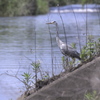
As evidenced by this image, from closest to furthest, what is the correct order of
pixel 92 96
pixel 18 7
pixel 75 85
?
pixel 92 96, pixel 75 85, pixel 18 7

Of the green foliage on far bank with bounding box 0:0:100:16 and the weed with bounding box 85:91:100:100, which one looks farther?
the green foliage on far bank with bounding box 0:0:100:16

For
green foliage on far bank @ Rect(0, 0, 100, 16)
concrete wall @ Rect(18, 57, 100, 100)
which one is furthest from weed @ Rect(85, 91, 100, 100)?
green foliage on far bank @ Rect(0, 0, 100, 16)

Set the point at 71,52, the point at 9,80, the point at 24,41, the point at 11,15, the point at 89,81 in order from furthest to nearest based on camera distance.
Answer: the point at 11,15 < the point at 24,41 < the point at 9,80 < the point at 71,52 < the point at 89,81

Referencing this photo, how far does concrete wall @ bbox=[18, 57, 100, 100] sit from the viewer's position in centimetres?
615

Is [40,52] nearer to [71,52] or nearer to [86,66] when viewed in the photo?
[71,52]

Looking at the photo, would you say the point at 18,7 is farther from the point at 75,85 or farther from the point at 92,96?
the point at 92,96

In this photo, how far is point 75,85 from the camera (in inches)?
243

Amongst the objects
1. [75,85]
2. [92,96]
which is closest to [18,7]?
[75,85]

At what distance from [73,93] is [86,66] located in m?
0.44

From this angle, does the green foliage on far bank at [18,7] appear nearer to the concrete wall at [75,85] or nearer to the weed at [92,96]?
the concrete wall at [75,85]

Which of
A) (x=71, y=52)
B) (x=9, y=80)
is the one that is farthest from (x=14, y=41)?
(x=71, y=52)

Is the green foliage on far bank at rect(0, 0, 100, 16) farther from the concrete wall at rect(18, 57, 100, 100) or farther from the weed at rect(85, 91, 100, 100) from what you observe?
the weed at rect(85, 91, 100, 100)

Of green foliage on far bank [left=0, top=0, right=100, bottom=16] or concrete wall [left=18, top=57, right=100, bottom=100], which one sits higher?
concrete wall [left=18, top=57, right=100, bottom=100]

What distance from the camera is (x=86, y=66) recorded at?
20.2ft
